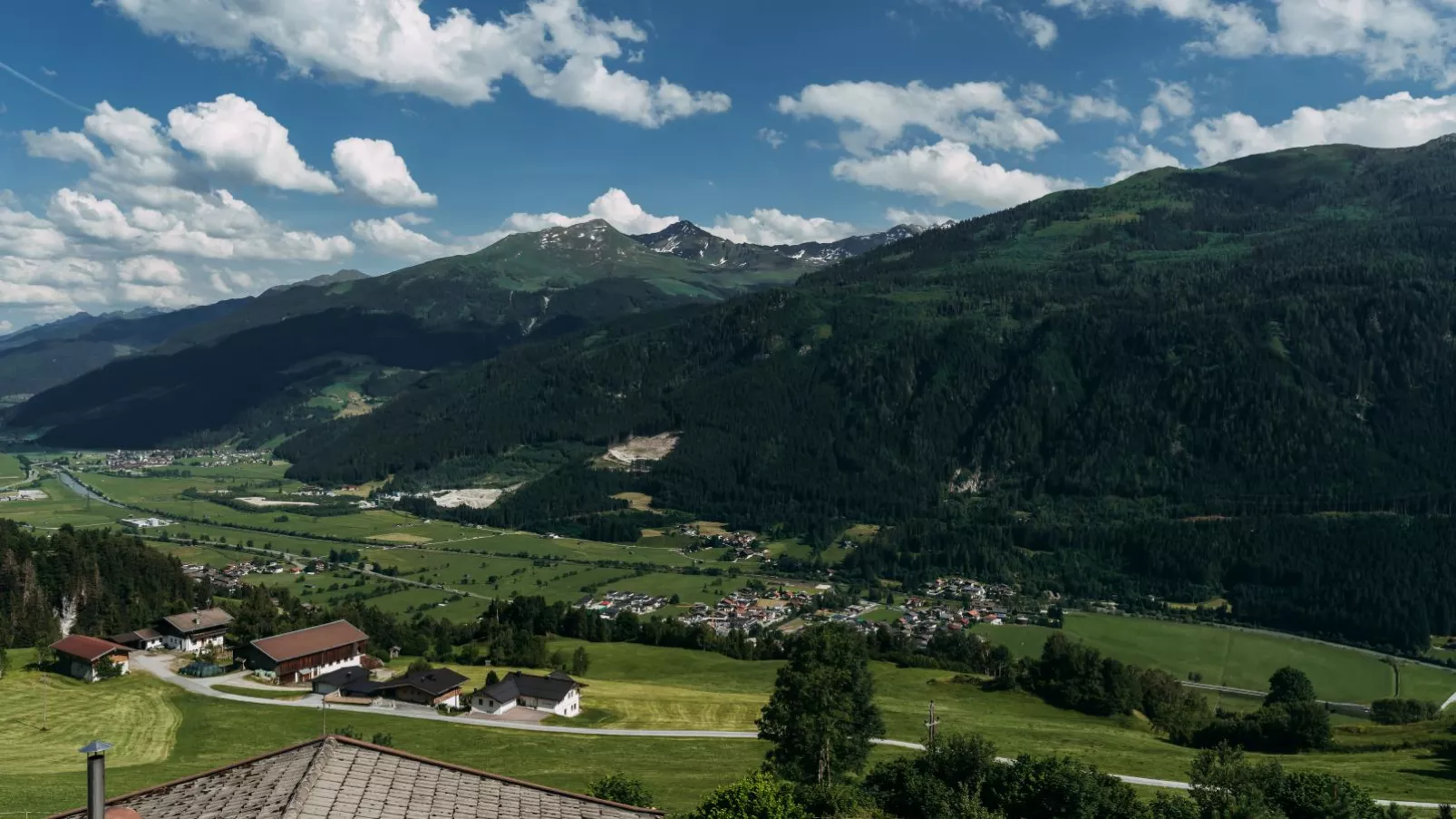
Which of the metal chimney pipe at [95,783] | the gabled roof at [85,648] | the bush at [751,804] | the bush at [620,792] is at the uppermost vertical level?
the metal chimney pipe at [95,783]

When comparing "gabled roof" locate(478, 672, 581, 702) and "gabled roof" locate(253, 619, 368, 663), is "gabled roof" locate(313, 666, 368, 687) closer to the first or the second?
"gabled roof" locate(253, 619, 368, 663)

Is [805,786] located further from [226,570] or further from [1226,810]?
[226,570]

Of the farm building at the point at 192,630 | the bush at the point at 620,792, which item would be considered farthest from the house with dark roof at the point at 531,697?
the farm building at the point at 192,630

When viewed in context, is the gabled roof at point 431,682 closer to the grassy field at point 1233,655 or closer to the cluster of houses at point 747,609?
the cluster of houses at point 747,609

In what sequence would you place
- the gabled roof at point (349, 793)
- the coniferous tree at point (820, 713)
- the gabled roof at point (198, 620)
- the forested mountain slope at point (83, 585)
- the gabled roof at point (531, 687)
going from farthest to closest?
the forested mountain slope at point (83, 585), the gabled roof at point (198, 620), the gabled roof at point (531, 687), the coniferous tree at point (820, 713), the gabled roof at point (349, 793)

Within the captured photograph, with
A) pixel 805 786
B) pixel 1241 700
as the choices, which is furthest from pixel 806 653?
pixel 1241 700
